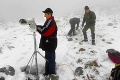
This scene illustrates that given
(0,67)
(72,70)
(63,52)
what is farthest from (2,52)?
(72,70)

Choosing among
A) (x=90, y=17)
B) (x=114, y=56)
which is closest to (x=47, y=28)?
(x=114, y=56)

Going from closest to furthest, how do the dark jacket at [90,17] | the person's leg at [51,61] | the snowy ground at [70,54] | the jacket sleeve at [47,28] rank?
the jacket sleeve at [47,28]
the person's leg at [51,61]
the snowy ground at [70,54]
the dark jacket at [90,17]

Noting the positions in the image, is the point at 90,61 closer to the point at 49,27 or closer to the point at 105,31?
the point at 49,27

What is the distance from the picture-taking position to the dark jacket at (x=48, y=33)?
6298mm

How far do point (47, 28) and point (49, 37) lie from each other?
390 millimetres

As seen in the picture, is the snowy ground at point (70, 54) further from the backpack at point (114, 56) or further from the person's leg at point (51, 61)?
the person's leg at point (51, 61)

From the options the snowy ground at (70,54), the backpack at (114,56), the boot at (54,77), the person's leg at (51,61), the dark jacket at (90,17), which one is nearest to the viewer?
the person's leg at (51,61)

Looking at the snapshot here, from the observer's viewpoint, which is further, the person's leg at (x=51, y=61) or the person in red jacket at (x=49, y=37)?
the person's leg at (x=51, y=61)

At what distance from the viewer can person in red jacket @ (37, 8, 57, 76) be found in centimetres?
632

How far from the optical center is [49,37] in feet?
21.5

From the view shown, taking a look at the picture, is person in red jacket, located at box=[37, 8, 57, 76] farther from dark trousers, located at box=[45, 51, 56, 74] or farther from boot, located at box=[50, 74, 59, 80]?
boot, located at box=[50, 74, 59, 80]

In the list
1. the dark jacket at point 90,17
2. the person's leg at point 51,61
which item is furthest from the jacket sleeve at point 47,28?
the dark jacket at point 90,17

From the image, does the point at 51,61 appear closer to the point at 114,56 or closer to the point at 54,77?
the point at 54,77

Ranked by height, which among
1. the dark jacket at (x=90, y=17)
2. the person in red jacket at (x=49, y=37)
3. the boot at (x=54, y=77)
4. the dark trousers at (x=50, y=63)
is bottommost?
the boot at (x=54, y=77)
